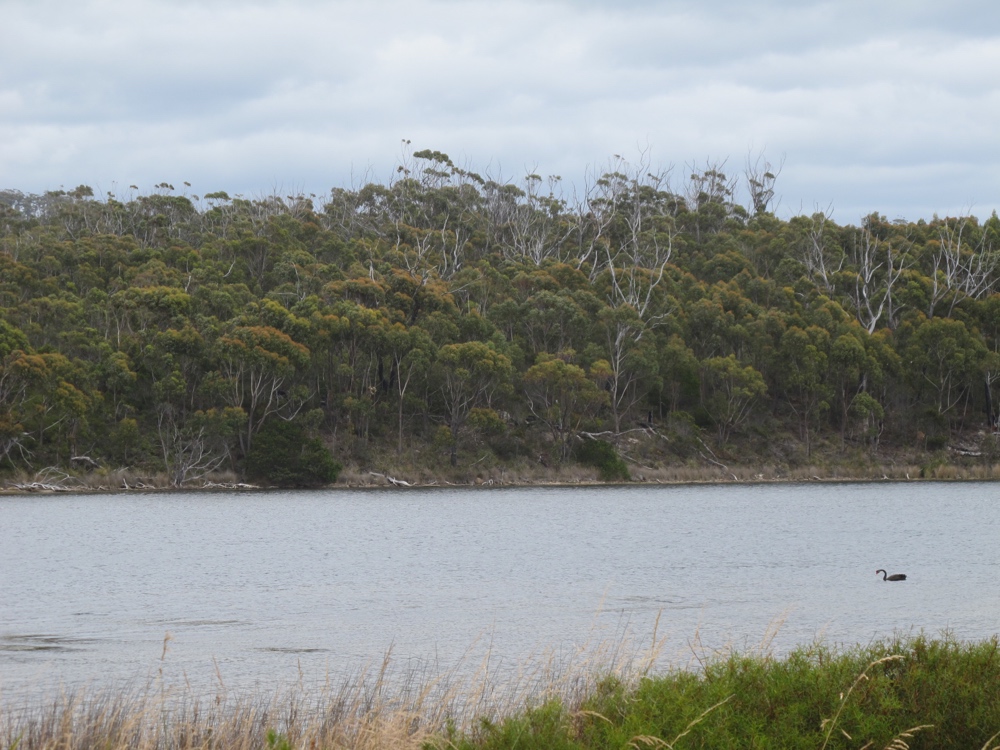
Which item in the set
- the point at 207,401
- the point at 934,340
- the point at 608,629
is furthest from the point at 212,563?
the point at 934,340

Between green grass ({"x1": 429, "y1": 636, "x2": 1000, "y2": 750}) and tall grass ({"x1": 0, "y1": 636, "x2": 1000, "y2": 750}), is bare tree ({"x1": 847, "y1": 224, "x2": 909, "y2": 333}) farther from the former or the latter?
green grass ({"x1": 429, "y1": 636, "x2": 1000, "y2": 750})

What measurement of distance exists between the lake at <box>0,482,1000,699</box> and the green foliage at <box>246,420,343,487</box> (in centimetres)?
931

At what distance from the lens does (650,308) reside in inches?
3396

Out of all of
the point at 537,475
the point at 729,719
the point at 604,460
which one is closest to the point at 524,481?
the point at 537,475

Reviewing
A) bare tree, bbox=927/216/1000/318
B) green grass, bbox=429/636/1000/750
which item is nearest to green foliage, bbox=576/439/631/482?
bare tree, bbox=927/216/1000/318

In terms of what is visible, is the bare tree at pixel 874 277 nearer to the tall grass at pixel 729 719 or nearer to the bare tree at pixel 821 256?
the bare tree at pixel 821 256

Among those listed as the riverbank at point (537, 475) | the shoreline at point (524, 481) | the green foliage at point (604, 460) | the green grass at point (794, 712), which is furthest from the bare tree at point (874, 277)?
the green grass at point (794, 712)

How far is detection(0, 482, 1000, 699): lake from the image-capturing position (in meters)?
20.0

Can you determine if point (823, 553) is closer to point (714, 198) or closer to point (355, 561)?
point (355, 561)

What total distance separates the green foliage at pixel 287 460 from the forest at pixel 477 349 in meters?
0.15

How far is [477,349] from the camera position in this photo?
73.3 meters

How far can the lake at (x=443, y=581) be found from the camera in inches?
786

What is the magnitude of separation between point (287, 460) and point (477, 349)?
13.5 metres

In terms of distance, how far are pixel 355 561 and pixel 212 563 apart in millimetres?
4134
